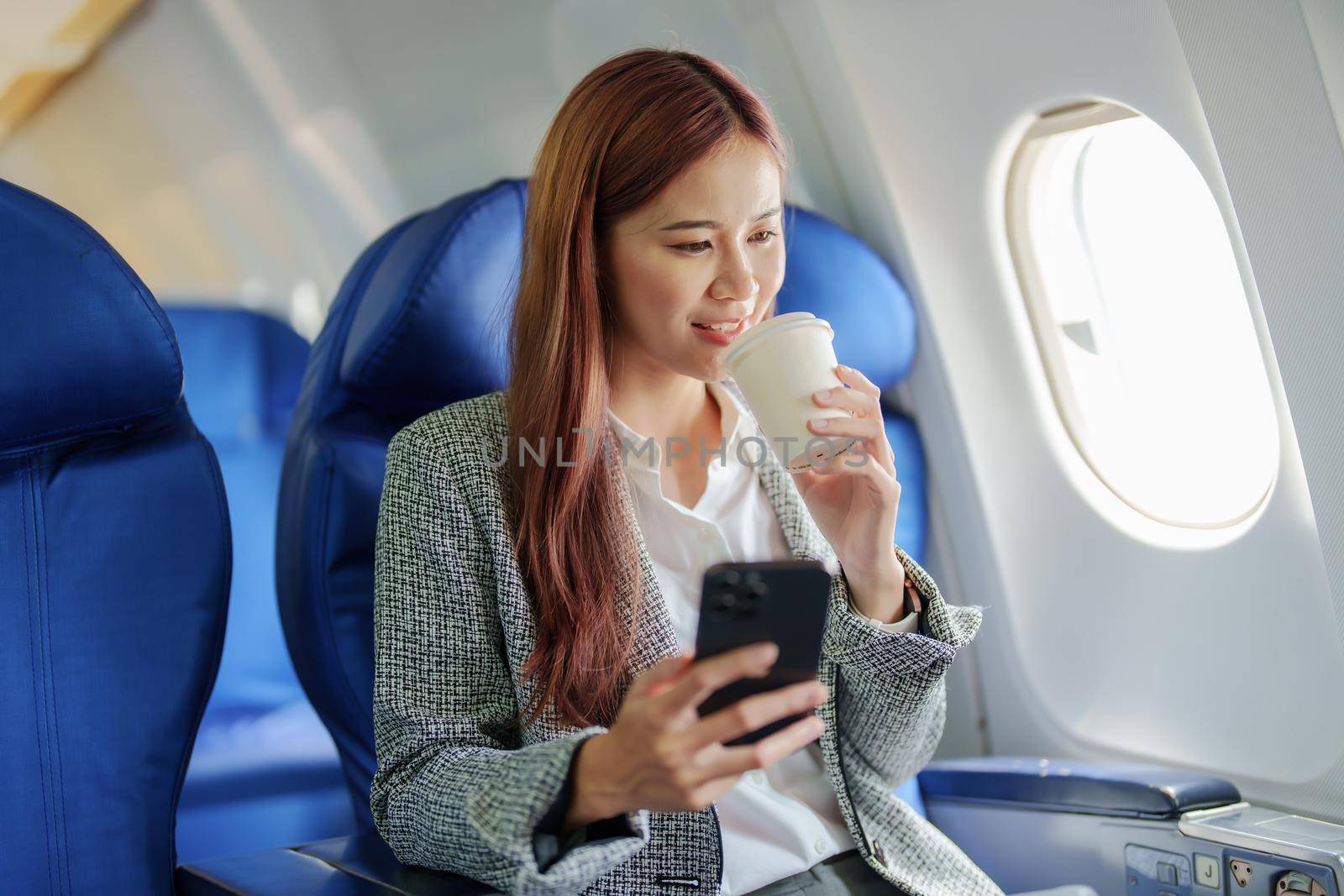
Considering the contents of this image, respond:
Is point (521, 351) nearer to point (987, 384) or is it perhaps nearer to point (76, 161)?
point (987, 384)

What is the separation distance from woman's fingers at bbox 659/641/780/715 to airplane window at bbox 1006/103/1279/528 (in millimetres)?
1226

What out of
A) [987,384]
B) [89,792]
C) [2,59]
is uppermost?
[2,59]

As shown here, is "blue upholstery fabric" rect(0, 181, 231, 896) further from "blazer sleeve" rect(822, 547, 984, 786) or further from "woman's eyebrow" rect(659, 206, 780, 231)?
"blazer sleeve" rect(822, 547, 984, 786)

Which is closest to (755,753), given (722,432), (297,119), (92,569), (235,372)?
(722,432)

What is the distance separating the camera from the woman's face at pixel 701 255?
1396 mm

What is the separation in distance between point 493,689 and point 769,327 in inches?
20.1

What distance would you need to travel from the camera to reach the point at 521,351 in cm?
148

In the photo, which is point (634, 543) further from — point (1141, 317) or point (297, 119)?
point (297, 119)

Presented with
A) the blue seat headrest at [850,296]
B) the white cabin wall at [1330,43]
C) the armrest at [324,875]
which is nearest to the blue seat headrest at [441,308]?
the blue seat headrest at [850,296]

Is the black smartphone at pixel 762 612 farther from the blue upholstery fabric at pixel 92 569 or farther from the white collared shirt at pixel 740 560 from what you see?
the blue upholstery fabric at pixel 92 569

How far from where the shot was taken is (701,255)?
1.41 metres

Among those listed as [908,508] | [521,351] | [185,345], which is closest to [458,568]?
[521,351]

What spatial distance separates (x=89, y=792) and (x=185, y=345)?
4.02 feet

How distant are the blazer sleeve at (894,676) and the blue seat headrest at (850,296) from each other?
2.01 ft
